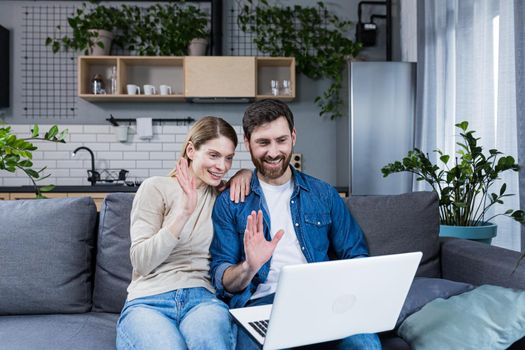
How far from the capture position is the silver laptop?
1.05 m

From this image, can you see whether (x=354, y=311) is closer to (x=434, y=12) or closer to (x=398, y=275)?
(x=398, y=275)

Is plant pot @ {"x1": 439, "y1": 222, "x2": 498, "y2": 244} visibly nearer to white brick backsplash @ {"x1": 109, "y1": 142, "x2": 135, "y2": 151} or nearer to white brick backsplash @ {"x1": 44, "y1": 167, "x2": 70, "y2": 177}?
white brick backsplash @ {"x1": 109, "y1": 142, "x2": 135, "y2": 151}

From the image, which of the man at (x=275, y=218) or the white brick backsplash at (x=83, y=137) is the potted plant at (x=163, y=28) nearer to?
the white brick backsplash at (x=83, y=137)

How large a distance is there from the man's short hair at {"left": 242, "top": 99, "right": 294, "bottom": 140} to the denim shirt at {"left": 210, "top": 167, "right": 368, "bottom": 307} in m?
0.19

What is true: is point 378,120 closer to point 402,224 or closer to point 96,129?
point 402,224

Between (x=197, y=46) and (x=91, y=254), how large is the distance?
272 cm

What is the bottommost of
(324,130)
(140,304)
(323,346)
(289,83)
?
(323,346)

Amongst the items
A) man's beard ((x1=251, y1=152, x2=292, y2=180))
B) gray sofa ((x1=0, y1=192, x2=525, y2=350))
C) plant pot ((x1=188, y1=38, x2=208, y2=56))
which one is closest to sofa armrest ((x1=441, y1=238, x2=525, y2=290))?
gray sofa ((x1=0, y1=192, x2=525, y2=350))

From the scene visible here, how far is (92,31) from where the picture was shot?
414cm

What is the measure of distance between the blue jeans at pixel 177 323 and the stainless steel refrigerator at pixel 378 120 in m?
2.34

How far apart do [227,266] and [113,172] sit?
3.20 meters

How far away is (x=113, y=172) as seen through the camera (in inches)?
175

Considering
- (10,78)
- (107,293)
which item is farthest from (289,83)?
(107,293)

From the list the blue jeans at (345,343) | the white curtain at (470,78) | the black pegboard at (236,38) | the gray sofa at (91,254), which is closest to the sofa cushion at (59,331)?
the gray sofa at (91,254)
